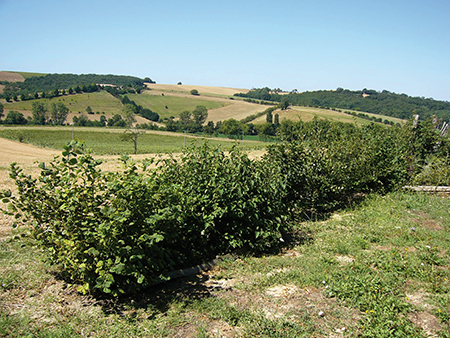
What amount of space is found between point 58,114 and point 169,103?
33.2 metres

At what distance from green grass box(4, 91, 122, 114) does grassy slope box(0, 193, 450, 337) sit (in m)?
93.5

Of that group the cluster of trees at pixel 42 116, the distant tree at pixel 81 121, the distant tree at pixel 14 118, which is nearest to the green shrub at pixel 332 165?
the distant tree at pixel 81 121

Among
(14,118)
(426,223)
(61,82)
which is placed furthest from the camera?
(61,82)

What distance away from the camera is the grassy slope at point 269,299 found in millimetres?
3363

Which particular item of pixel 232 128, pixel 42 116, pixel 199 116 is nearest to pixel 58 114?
pixel 42 116

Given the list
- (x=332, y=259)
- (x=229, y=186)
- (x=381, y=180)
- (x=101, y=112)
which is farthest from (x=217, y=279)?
(x=101, y=112)

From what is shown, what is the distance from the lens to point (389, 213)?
7715mm

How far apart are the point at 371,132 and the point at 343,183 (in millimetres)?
3788

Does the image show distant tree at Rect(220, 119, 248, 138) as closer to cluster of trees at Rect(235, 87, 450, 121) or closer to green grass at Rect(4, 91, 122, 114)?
cluster of trees at Rect(235, 87, 450, 121)

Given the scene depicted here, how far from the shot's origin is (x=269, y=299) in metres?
4.08

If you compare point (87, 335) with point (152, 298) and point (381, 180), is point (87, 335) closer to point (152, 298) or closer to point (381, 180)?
point (152, 298)

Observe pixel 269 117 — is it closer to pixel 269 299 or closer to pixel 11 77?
pixel 269 299

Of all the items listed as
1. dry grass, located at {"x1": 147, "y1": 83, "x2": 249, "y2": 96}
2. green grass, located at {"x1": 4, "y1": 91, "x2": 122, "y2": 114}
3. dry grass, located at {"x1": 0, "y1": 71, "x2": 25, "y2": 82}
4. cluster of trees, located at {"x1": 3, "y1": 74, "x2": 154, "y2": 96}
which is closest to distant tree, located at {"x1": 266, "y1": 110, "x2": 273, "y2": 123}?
green grass, located at {"x1": 4, "y1": 91, "x2": 122, "y2": 114}

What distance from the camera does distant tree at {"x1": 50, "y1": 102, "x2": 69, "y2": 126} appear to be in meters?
79.6
